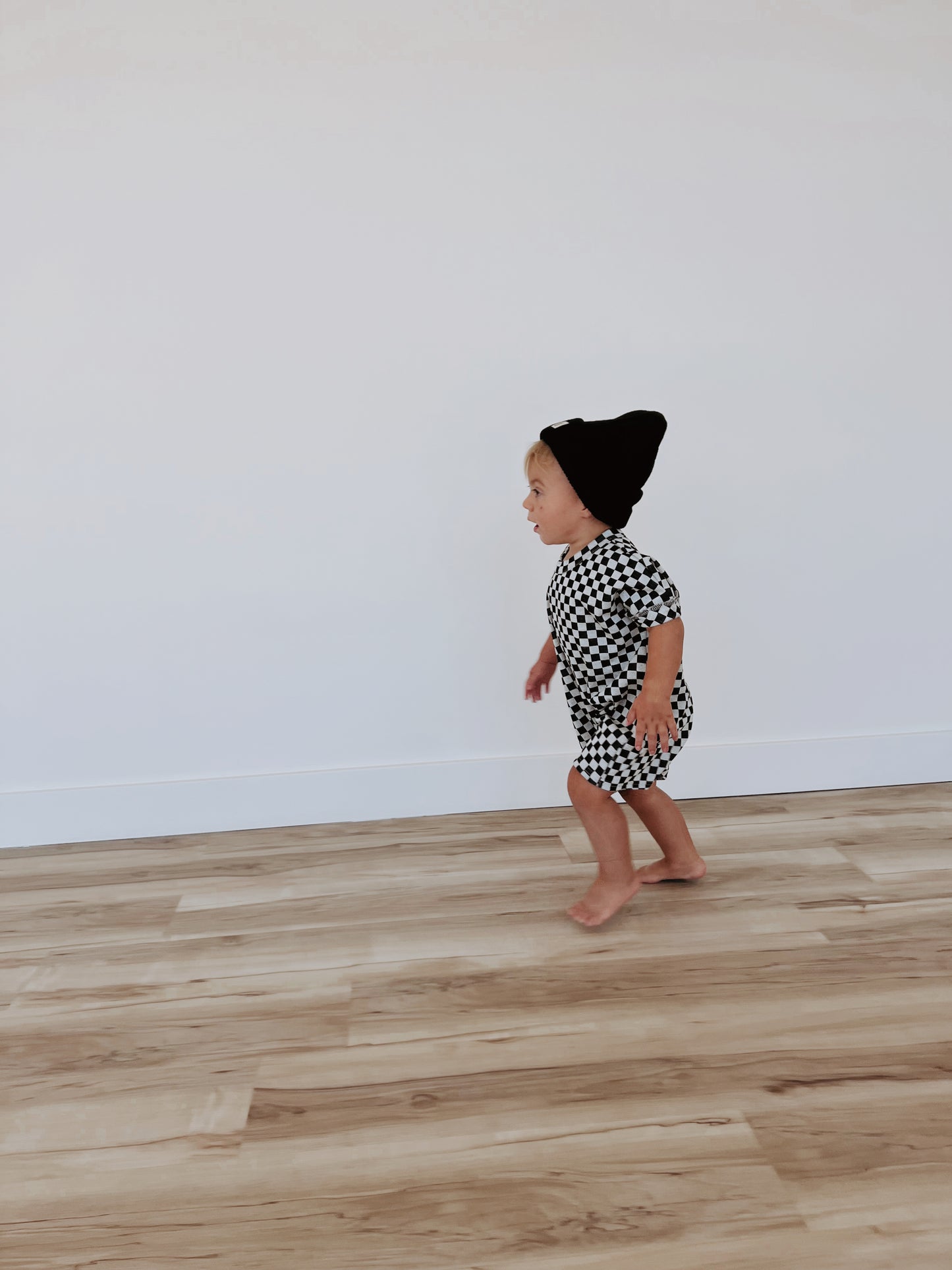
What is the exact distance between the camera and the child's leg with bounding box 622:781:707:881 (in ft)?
5.39

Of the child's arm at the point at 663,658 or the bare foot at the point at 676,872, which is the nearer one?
the child's arm at the point at 663,658

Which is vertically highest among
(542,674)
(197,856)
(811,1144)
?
(542,674)

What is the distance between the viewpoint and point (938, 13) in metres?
2.00

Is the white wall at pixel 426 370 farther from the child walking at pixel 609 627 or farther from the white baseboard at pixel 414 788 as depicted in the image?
the child walking at pixel 609 627

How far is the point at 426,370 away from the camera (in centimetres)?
200

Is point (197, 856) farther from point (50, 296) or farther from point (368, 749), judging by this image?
point (50, 296)

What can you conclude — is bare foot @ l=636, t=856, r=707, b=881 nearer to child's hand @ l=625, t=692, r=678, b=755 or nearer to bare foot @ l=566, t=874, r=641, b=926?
bare foot @ l=566, t=874, r=641, b=926

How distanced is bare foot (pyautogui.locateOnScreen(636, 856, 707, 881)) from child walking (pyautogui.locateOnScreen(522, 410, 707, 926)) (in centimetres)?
12

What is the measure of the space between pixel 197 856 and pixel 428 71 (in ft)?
5.33

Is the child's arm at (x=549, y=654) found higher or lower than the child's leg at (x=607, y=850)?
higher

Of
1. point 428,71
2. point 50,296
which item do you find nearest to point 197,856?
point 50,296

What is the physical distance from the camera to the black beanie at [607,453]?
1482 millimetres

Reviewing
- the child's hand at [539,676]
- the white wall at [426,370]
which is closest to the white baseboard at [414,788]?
the white wall at [426,370]

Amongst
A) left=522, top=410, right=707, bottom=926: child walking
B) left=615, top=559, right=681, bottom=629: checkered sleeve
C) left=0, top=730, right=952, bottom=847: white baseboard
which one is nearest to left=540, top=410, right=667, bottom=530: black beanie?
left=522, top=410, right=707, bottom=926: child walking
